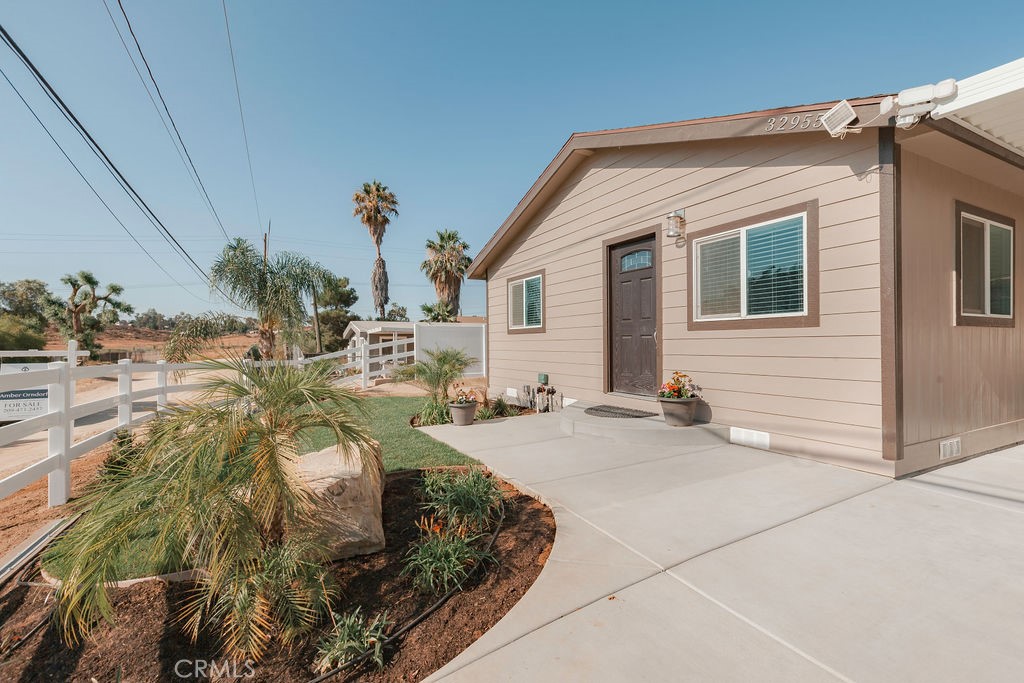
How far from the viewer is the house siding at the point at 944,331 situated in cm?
383

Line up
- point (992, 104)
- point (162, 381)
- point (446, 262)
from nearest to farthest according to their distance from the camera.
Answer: point (992, 104) → point (162, 381) → point (446, 262)

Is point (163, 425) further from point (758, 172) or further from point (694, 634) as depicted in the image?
point (758, 172)

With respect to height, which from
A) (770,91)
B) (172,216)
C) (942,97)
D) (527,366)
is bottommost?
(527,366)

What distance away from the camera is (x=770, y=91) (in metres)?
8.38

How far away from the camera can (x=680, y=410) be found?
5062 mm

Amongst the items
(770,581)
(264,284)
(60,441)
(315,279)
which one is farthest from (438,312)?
(770,581)

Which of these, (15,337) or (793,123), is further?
(15,337)

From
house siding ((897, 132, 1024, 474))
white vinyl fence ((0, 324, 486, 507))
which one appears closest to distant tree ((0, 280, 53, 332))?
white vinyl fence ((0, 324, 486, 507))

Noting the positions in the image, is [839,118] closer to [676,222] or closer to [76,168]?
[676,222]

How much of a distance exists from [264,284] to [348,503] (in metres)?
13.5

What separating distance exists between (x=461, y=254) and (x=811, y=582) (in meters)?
26.4

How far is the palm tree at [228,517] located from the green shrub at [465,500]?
857 millimetres

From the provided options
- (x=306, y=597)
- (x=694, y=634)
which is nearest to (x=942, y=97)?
(x=694, y=634)

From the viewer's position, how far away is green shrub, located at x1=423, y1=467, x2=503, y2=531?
2744 mm
